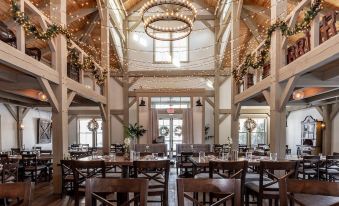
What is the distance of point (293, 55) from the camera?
6.23 meters

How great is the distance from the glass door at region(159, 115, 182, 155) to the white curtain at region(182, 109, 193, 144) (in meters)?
0.45

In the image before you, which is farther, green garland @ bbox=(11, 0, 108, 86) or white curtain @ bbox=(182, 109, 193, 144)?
white curtain @ bbox=(182, 109, 193, 144)

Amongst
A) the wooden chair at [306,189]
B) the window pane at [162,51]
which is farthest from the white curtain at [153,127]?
the wooden chair at [306,189]

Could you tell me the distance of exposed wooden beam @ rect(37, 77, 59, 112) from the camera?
226 inches

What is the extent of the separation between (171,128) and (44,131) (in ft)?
19.7

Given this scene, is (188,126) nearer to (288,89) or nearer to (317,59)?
(288,89)

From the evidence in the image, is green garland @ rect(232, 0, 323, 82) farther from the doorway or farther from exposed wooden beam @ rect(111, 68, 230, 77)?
the doorway

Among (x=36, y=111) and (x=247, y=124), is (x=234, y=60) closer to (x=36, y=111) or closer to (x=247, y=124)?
(x=247, y=124)

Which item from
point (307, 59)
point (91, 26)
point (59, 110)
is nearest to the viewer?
point (307, 59)

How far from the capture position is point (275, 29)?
6035 mm

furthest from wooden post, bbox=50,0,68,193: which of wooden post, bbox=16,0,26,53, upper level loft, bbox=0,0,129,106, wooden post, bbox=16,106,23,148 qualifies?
wooden post, bbox=16,106,23,148

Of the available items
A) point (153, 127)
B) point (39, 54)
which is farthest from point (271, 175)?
point (153, 127)

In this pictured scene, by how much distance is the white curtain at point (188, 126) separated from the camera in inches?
546

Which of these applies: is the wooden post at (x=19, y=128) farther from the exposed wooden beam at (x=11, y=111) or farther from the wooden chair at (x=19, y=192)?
the wooden chair at (x=19, y=192)
